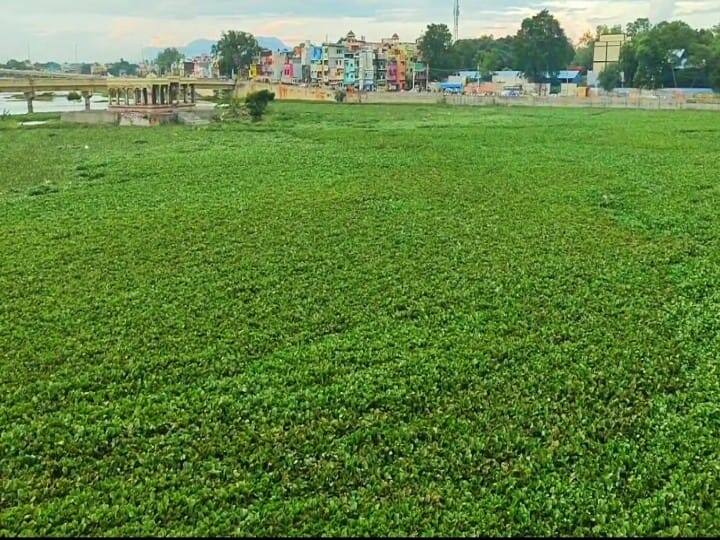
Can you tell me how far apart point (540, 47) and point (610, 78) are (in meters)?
8.60

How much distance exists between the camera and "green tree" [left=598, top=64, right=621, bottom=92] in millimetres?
51344

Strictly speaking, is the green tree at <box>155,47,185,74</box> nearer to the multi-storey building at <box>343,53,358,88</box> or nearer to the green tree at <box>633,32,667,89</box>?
the multi-storey building at <box>343,53,358,88</box>

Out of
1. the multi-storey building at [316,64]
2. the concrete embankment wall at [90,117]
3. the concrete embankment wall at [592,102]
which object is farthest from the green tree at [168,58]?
the concrete embankment wall at [90,117]

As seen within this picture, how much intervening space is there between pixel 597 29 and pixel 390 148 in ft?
214

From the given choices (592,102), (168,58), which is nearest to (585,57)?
(592,102)

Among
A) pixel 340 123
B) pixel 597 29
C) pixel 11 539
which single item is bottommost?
pixel 11 539

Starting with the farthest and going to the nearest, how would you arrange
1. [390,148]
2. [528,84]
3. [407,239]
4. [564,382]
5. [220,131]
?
[528,84] → [220,131] → [390,148] → [407,239] → [564,382]

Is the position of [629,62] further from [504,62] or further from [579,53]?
[579,53]

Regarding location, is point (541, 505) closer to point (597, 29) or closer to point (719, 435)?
point (719, 435)

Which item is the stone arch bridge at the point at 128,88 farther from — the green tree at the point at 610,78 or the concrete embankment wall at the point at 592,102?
the green tree at the point at 610,78

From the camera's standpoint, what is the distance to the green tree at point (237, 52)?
7144 cm

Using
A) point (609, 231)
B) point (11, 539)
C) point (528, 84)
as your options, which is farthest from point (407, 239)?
point (528, 84)

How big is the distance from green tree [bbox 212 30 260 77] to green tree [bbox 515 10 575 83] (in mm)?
28787

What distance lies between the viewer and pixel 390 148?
16672mm
